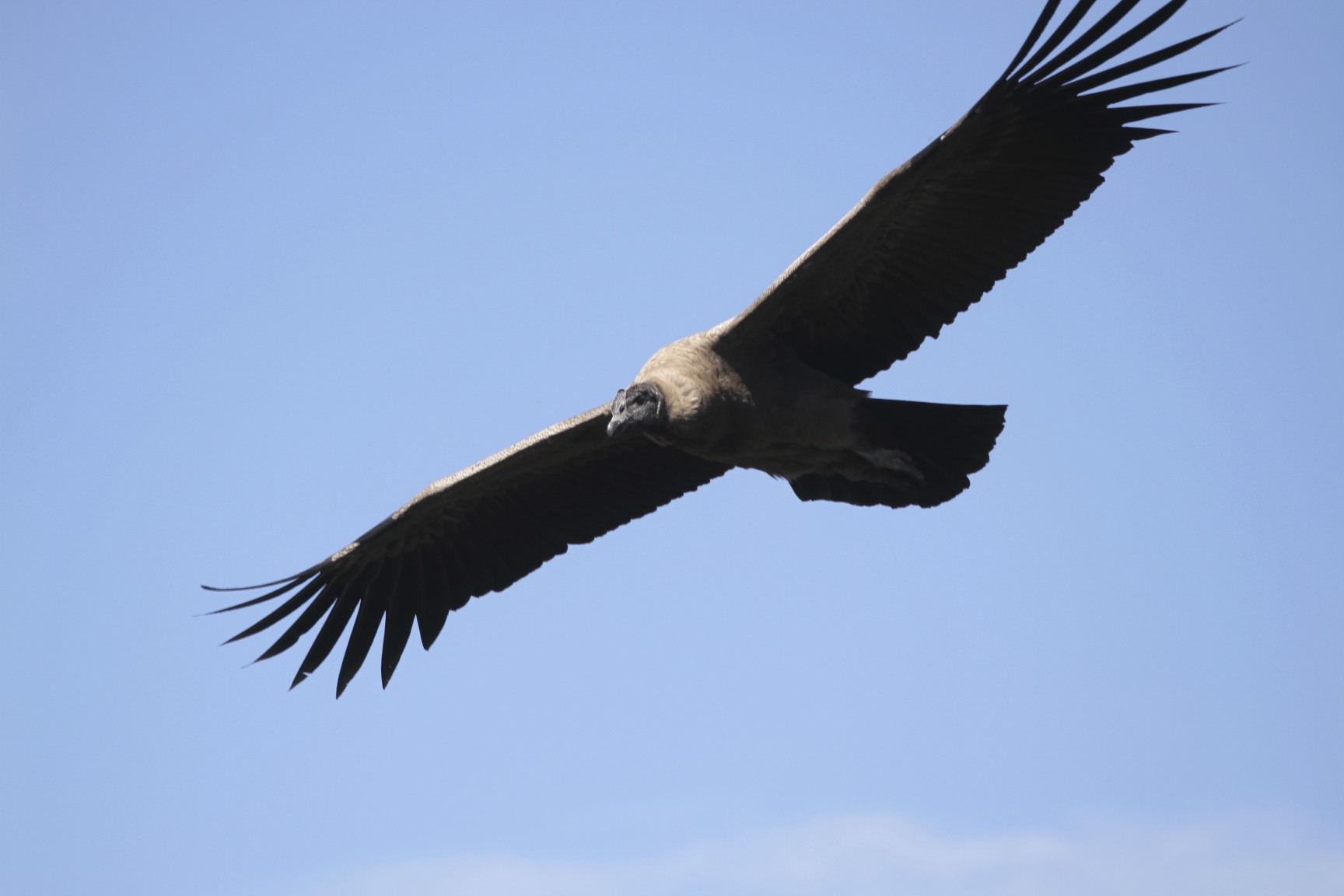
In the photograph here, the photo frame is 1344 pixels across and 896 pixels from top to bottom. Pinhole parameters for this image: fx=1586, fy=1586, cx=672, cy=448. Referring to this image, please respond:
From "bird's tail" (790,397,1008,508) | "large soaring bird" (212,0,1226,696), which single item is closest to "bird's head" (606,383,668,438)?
"large soaring bird" (212,0,1226,696)

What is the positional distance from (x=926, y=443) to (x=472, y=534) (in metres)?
3.23

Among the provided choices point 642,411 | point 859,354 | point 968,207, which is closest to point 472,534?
point 642,411

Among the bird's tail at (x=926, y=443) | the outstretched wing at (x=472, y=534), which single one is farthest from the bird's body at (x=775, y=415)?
the outstretched wing at (x=472, y=534)

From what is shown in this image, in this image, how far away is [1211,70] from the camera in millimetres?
7496

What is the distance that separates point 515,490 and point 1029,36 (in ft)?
14.2

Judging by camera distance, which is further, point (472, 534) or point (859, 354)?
point (472, 534)

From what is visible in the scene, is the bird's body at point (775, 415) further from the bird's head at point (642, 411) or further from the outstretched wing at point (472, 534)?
the outstretched wing at point (472, 534)

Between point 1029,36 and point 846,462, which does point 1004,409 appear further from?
point 1029,36

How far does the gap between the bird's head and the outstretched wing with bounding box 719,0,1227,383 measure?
56cm

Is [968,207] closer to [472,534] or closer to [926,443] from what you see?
[926,443]

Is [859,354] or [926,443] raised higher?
[859,354]

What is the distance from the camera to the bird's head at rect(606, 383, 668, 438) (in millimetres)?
8523

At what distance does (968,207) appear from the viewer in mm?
8359

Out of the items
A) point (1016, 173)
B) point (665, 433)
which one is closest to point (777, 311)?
point (665, 433)
